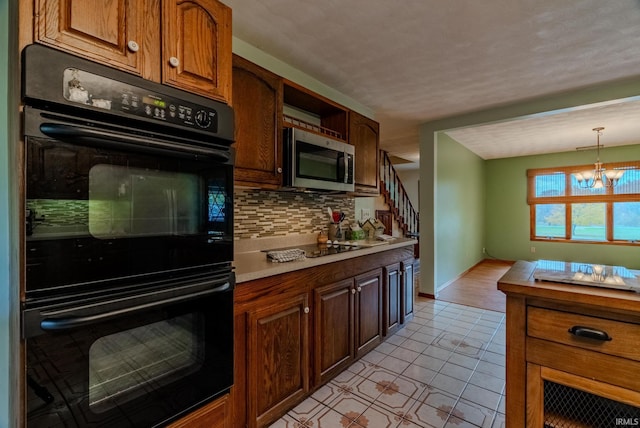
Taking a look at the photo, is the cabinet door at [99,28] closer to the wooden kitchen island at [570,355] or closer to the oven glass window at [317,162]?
the oven glass window at [317,162]

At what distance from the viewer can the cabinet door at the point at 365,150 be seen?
2.66 meters

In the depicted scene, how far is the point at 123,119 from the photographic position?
0.92 metres

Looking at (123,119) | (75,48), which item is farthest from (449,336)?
(75,48)

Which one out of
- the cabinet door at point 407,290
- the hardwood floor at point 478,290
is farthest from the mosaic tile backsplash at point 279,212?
the hardwood floor at point 478,290

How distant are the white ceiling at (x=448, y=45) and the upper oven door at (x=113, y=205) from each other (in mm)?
1197

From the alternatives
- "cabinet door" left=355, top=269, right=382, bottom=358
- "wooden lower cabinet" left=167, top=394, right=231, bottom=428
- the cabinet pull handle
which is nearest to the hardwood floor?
"cabinet door" left=355, top=269, right=382, bottom=358

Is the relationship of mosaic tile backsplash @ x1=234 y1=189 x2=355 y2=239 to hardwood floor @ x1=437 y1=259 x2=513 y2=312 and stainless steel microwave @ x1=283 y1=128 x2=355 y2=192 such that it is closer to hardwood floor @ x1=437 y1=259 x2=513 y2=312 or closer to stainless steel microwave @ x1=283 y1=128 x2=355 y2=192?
stainless steel microwave @ x1=283 y1=128 x2=355 y2=192

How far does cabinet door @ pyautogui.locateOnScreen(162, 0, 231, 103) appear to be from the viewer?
1.06m

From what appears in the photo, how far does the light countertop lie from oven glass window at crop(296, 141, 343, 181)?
62cm

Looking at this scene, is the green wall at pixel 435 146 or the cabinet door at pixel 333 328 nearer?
the cabinet door at pixel 333 328

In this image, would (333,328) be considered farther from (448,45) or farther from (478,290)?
(478,290)

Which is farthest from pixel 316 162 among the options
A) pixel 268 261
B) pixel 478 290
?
pixel 478 290

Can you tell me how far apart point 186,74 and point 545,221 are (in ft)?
24.2

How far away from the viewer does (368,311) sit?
233cm
